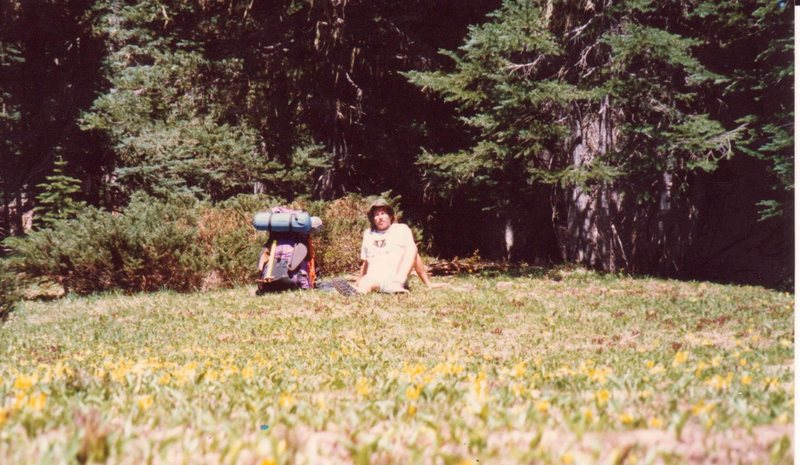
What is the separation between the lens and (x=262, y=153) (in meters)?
19.2

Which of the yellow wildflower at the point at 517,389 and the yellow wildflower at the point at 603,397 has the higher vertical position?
the yellow wildflower at the point at 603,397

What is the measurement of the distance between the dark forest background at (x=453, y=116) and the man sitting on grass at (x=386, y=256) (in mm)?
2445

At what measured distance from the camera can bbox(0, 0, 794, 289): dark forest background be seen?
11.0 metres

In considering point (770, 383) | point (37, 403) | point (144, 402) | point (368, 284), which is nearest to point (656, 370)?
point (770, 383)

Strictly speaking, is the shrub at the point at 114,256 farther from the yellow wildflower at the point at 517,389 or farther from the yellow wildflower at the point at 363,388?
the yellow wildflower at the point at 517,389

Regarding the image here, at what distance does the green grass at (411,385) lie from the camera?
2.55m

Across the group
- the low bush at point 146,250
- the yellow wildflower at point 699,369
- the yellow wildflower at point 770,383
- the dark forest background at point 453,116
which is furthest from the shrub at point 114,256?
the yellow wildflower at point 770,383

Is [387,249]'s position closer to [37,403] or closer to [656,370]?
[656,370]

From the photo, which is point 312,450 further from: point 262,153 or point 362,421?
point 262,153

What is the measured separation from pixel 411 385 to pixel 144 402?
141cm

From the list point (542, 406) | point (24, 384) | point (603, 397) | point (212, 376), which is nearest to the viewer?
point (542, 406)

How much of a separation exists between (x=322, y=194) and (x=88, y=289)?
6.69 meters

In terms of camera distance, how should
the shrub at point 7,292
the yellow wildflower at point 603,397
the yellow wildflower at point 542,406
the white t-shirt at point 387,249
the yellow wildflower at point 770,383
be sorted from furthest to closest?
the white t-shirt at point 387,249
the shrub at point 7,292
the yellow wildflower at point 770,383
the yellow wildflower at point 603,397
the yellow wildflower at point 542,406

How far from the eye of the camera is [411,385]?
369 centimetres
